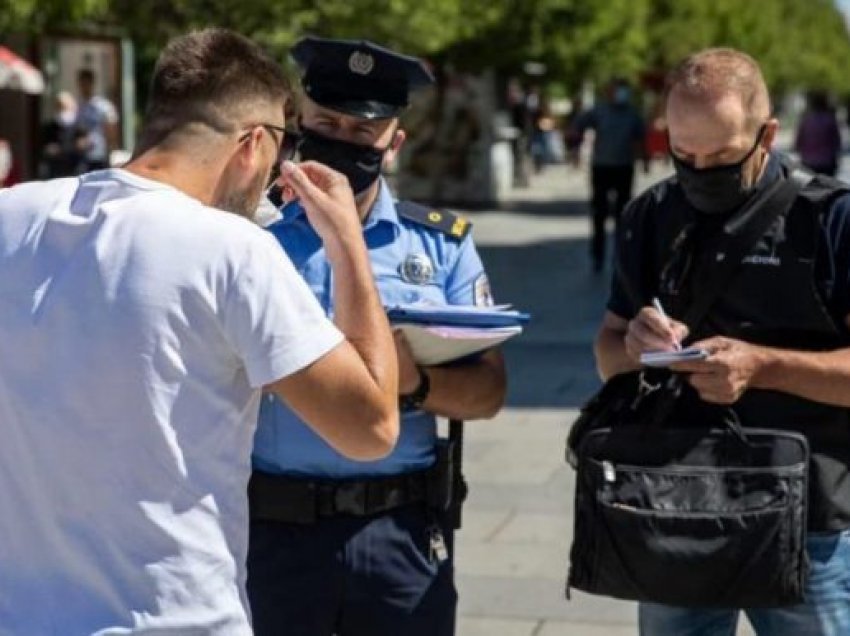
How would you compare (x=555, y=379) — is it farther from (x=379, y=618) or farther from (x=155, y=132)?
(x=155, y=132)

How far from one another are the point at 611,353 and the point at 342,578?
2.43 ft

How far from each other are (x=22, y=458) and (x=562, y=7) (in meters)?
23.4

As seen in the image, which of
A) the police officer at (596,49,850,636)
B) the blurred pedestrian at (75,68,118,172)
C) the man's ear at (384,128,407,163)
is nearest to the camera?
the police officer at (596,49,850,636)

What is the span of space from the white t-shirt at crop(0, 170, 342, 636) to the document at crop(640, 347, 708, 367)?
2.92 feet

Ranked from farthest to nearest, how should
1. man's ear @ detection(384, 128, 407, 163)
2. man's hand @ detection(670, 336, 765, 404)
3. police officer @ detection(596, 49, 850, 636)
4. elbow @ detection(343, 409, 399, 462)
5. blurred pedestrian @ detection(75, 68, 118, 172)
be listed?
blurred pedestrian @ detection(75, 68, 118, 172), man's ear @ detection(384, 128, 407, 163), police officer @ detection(596, 49, 850, 636), man's hand @ detection(670, 336, 765, 404), elbow @ detection(343, 409, 399, 462)

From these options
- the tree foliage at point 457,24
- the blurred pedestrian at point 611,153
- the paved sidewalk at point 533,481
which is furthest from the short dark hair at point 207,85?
the blurred pedestrian at point 611,153

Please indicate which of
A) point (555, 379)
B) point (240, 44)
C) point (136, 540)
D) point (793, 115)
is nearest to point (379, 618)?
point (136, 540)

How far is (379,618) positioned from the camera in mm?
3219

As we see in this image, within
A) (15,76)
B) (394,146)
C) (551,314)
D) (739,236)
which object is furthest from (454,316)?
(15,76)

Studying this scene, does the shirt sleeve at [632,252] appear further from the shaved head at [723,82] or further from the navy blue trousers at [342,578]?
the navy blue trousers at [342,578]

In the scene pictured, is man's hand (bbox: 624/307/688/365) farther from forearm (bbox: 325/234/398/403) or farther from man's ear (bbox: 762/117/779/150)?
forearm (bbox: 325/234/398/403)

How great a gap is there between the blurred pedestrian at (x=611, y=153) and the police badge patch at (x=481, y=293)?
13.4 m

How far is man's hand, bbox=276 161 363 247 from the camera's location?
2.65m

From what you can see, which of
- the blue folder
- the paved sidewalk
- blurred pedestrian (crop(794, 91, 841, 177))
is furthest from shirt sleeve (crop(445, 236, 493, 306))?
blurred pedestrian (crop(794, 91, 841, 177))
